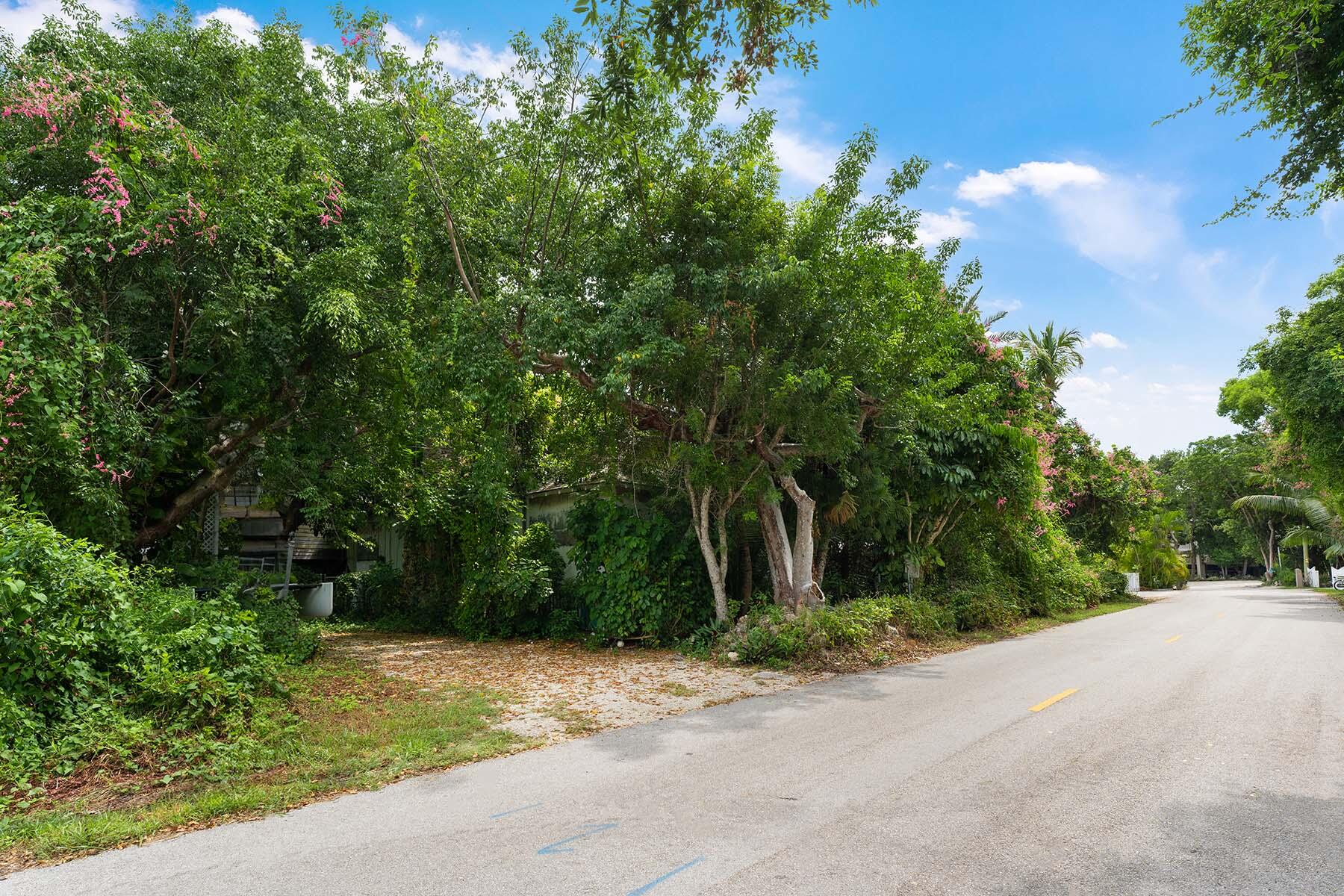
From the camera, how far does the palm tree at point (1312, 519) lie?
37656 mm

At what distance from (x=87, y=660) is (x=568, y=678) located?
5569mm

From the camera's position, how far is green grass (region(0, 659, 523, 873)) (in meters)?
4.62

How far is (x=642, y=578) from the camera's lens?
13633 millimetres

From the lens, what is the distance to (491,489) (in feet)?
44.5

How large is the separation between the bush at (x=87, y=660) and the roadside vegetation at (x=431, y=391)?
3cm

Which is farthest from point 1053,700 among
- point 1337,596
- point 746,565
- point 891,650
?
point 1337,596

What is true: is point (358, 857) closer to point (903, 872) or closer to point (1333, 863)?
point (903, 872)

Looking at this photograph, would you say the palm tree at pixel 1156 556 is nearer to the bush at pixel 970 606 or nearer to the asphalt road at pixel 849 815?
the bush at pixel 970 606

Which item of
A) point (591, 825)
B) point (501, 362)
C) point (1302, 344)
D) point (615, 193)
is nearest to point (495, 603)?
point (501, 362)

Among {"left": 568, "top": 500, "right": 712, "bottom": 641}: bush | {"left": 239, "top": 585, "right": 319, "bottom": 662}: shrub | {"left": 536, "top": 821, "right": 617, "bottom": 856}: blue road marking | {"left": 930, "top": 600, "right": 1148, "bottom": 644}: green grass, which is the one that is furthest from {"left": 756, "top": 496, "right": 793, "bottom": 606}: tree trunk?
{"left": 536, "top": 821, "right": 617, "bottom": 856}: blue road marking

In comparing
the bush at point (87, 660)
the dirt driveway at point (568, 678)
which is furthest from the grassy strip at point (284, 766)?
the bush at point (87, 660)

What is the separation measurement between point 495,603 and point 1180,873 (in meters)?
13.5

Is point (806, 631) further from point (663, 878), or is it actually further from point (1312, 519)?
point (1312, 519)

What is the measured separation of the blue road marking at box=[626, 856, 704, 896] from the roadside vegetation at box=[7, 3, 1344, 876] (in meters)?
2.75
